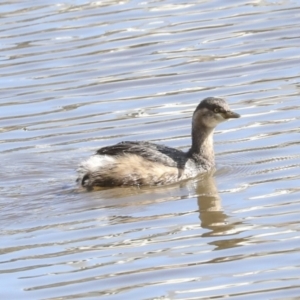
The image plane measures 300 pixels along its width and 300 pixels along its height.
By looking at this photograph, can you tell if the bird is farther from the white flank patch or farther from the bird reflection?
the bird reflection

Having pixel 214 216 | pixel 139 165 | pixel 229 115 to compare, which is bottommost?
pixel 214 216

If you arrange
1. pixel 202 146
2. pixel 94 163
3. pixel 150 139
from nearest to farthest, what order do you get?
pixel 94 163
pixel 202 146
pixel 150 139

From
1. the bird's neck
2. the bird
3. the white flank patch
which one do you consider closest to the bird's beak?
the bird's neck

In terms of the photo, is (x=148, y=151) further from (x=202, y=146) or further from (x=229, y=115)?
(x=229, y=115)

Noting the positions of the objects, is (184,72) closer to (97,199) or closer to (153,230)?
(97,199)

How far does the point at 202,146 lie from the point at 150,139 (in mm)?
672

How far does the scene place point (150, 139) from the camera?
9961mm

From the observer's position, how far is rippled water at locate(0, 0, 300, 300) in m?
6.54

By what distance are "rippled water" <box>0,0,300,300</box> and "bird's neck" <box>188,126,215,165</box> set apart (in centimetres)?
15

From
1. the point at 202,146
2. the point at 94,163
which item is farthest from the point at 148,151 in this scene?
the point at 202,146

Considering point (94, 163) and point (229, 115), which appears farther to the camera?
point (229, 115)

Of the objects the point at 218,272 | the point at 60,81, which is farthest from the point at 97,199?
the point at 60,81

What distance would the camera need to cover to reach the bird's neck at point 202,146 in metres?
9.28

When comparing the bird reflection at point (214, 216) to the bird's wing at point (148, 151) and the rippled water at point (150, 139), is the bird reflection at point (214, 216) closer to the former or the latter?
the rippled water at point (150, 139)
